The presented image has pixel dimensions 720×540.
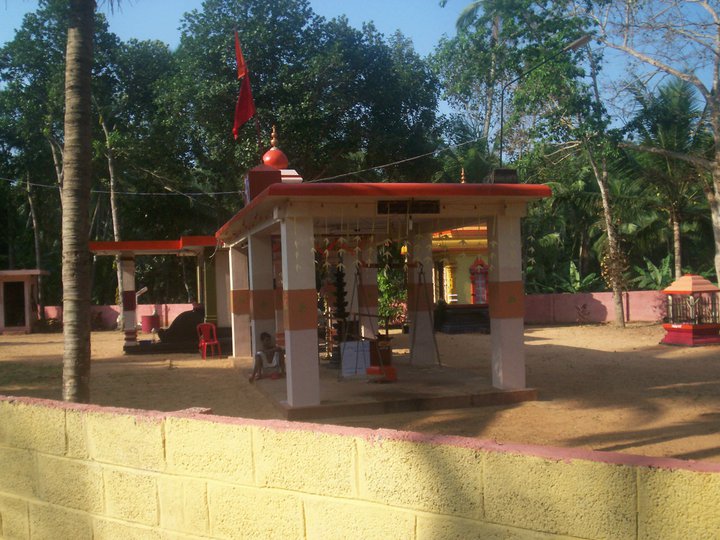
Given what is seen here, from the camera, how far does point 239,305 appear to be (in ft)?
54.2

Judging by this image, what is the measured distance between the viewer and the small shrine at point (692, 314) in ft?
56.6

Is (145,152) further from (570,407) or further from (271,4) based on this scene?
(570,407)

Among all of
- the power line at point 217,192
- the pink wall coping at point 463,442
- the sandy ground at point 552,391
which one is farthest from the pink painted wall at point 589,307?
the pink wall coping at point 463,442

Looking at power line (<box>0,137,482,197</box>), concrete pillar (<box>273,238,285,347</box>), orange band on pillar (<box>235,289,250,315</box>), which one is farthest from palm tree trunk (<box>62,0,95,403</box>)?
power line (<box>0,137,482,197</box>)

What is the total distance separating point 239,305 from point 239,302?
0.22ft

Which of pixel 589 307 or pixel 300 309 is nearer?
pixel 300 309

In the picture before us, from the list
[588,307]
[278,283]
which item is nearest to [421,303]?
[278,283]

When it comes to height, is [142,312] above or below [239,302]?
below

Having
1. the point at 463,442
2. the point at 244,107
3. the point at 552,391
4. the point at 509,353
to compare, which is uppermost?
the point at 244,107

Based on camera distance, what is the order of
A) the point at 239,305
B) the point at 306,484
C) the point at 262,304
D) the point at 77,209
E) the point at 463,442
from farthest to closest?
the point at 239,305, the point at 262,304, the point at 77,209, the point at 306,484, the point at 463,442

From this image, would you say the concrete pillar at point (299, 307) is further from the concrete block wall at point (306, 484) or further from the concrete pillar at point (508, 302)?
the concrete block wall at point (306, 484)

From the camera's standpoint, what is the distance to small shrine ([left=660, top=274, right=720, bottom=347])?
1727 centimetres

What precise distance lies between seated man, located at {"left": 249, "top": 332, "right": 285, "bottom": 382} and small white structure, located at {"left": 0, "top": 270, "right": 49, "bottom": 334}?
63.4 feet

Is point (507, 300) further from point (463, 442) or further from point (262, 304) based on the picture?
point (463, 442)
